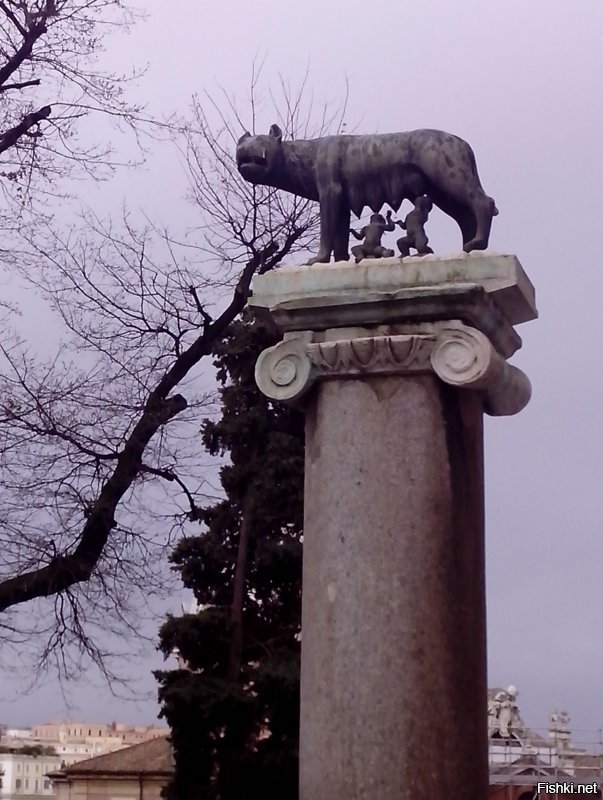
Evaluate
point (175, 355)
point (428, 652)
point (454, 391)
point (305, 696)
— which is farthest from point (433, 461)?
point (175, 355)

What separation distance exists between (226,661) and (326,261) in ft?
32.1

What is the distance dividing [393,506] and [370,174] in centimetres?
146

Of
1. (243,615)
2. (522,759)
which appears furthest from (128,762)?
(243,615)

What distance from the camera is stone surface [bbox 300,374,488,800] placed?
4492 mm

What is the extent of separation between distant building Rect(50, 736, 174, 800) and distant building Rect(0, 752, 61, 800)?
161ft

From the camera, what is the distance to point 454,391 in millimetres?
4848

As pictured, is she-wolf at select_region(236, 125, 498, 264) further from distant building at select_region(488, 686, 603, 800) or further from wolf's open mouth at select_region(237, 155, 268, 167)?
distant building at select_region(488, 686, 603, 800)

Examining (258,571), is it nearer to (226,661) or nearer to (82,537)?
(226,661)

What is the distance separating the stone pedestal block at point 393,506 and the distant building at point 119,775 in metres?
24.9

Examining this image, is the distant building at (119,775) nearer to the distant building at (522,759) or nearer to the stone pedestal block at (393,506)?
the distant building at (522,759)

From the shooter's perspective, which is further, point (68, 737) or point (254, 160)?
point (68, 737)

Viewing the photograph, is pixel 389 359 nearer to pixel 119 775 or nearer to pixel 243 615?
pixel 243 615

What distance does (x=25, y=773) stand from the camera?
81.5 m

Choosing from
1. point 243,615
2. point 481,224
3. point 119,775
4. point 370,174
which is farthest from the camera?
point 119,775
